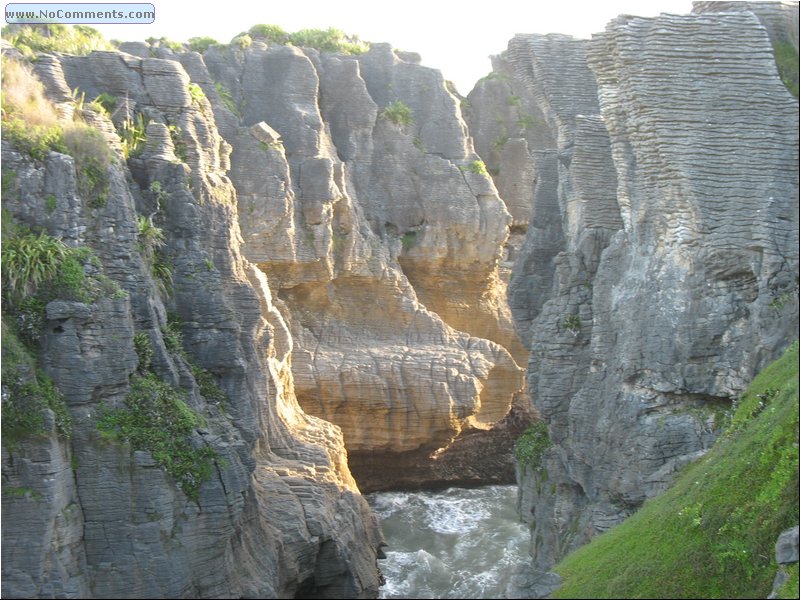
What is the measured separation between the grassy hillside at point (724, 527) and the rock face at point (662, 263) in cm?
253

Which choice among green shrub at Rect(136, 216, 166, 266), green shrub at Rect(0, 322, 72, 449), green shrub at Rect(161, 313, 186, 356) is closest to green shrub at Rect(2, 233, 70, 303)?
green shrub at Rect(0, 322, 72, 449)

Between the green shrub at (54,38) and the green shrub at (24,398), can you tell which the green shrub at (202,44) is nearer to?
the green shrub at (54,38)

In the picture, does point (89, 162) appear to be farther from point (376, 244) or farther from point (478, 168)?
point (478, 168)

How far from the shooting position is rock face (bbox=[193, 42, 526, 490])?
107ft

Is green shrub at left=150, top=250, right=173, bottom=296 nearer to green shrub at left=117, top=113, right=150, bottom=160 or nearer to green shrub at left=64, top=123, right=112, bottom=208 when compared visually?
green shrub at left=64, top=123, right=112, bottom=208

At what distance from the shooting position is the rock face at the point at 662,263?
18922 millimetres

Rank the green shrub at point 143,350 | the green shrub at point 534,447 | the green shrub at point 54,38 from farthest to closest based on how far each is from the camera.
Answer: the green shrub at point 54,38 → the green shrub at point 534,447 → the green shrub at point 143,350

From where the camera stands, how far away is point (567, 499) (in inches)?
936

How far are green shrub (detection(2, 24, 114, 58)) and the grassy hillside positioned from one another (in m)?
15.5

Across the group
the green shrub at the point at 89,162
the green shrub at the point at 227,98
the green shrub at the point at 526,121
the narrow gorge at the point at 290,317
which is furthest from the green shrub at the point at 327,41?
the green shrub at the point at 89,162

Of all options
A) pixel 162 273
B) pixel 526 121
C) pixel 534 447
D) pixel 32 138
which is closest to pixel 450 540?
pixel 534 447

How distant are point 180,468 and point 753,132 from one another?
455 inches

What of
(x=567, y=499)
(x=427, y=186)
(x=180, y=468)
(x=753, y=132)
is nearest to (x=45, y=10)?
(x=180, y=468)

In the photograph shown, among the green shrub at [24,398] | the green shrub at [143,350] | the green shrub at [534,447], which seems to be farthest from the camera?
the green shrub at [534,447]
